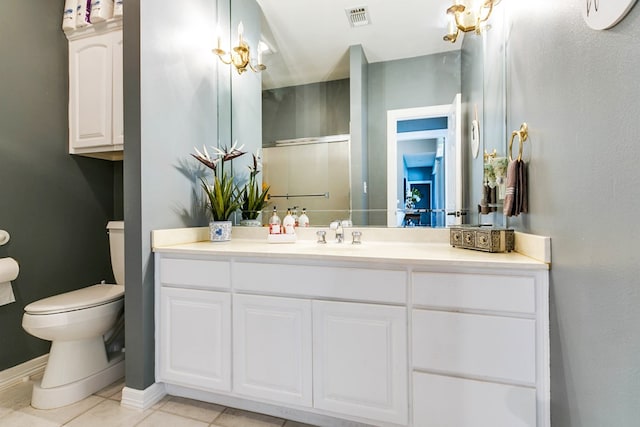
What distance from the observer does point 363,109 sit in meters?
1.98

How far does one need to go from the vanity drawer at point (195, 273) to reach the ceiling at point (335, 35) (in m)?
1.40

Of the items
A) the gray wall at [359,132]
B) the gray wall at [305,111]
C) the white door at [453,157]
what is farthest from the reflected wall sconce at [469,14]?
the gray wall at [305,111]

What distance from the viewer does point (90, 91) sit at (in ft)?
6.57

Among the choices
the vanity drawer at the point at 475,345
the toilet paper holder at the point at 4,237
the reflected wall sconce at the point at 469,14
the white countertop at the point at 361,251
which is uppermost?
the reflected wall sconce at the point at 469,14

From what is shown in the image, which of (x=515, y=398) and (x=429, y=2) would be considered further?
(x=429, y=2)

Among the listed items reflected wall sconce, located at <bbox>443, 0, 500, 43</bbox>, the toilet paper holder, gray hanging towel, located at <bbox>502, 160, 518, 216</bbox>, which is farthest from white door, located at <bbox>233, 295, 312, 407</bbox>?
reflected wall sconce, located at <bbox>443, 0, 500, 43</bbox>

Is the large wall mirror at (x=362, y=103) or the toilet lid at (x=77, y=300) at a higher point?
the large wall mirror at (x=362, y=103)

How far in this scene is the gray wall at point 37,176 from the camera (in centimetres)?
183

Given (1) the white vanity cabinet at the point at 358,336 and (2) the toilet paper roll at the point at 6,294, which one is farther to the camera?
(2) the toilet paper roll at the point at 6,294

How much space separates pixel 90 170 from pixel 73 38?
34.9 inches

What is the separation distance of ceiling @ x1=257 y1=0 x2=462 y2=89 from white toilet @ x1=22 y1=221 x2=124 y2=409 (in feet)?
5.82

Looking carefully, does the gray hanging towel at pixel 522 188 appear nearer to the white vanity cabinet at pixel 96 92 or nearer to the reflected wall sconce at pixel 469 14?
the reflected wall sconce at pixel 469 14

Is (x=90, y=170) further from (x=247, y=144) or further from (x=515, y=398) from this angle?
(x=515, y=398)

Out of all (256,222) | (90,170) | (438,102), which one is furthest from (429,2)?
(90,170)
